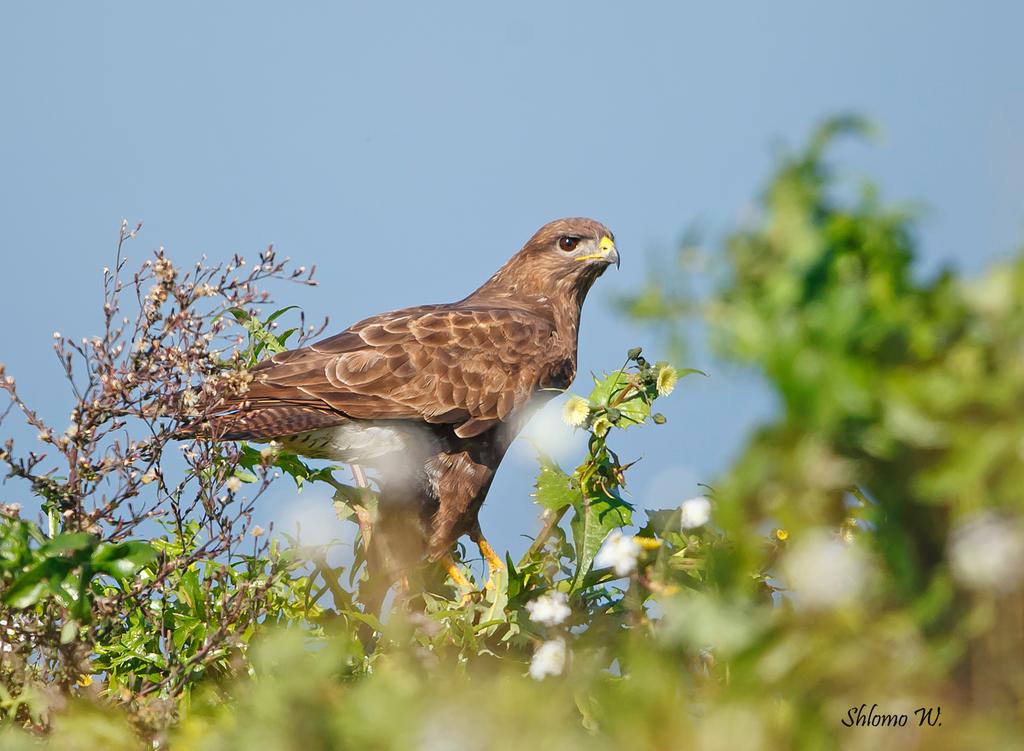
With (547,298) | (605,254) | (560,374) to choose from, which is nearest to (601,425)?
(560,374)

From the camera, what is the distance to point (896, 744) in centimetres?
171

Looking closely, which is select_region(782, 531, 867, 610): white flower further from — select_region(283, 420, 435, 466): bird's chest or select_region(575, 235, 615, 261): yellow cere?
select_region(575, 235, 615, 261): yellow cere

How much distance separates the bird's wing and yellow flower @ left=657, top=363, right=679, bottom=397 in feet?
8.03

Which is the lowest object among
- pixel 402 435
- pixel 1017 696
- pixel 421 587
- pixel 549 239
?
pixel 1017 696

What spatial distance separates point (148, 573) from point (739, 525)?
9.89 ft

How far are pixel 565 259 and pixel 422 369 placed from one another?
6.42 feet

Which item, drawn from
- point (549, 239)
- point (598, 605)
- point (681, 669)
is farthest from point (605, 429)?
point (549, 239)

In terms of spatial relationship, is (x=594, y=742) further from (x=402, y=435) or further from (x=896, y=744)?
(x=402, y=435)

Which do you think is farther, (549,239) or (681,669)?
(549,239)

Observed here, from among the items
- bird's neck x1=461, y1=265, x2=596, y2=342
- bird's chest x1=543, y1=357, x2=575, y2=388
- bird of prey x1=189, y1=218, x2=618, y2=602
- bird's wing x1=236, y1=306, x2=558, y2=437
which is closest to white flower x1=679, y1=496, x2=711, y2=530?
bird of prey x1=189, y1=218, x2=618, y2=602

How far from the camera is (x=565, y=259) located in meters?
8.21

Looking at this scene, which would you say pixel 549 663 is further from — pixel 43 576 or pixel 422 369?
pixel 422 369

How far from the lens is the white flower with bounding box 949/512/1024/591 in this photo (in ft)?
5.12

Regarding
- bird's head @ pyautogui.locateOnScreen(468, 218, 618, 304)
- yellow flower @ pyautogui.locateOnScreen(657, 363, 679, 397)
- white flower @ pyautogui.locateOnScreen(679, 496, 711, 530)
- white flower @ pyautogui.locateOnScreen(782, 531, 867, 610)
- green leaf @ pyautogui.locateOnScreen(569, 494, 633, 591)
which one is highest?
bird's head @ pyautogui.locateOnScreen(468, 218, 618, 304)
